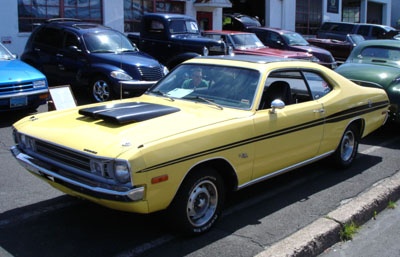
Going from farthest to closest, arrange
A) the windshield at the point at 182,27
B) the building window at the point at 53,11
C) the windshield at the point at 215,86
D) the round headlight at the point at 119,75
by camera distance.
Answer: the building window at the point at 53,11 < the windshield at the point at 182,27 < the round headlight at the point at 119,75 < the windshield at the point at 215,86

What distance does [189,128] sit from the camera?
4102 millimetres

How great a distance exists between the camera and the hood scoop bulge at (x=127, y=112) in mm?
4211

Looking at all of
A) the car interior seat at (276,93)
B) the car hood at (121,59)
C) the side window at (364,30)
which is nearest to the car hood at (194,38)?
the car hood at (121,59)

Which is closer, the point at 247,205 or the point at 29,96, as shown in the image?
the point at 247,205

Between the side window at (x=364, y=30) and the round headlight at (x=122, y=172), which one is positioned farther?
the side window at (x=364, y=30)

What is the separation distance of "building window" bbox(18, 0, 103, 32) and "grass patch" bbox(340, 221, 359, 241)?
513 inches

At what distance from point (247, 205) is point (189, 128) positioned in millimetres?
1311

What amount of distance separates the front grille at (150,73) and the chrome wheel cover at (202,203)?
20.1 feet

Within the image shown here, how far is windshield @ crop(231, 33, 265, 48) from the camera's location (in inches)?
587

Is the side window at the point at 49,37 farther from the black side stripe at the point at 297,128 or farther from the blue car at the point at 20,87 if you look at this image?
the black side stripe at the point at 297,128

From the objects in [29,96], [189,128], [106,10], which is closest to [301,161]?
[189,128]

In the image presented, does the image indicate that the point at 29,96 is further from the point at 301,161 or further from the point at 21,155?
the point at 301,161

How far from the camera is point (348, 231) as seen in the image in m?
4.45

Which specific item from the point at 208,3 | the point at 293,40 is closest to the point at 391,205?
the point at 293,40
